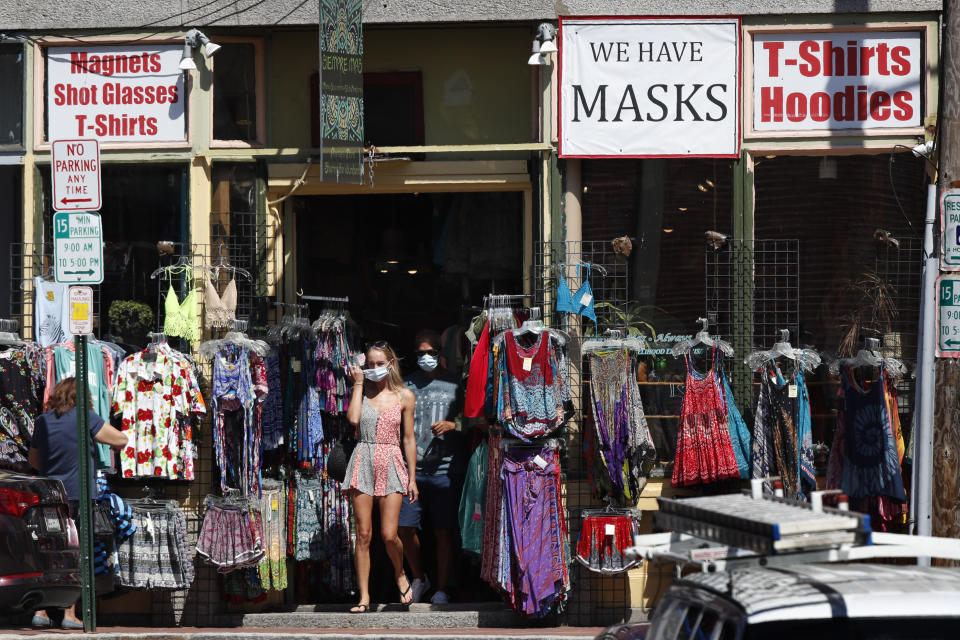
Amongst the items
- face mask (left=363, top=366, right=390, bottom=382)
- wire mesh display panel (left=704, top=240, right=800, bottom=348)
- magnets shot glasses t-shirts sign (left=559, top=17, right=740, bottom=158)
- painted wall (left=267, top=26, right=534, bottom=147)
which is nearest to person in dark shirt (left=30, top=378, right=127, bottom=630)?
face mask (left=363, top=366, right=390, bottom=382)

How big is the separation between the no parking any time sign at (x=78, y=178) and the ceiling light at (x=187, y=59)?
1.67m

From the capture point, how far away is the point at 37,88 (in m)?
10.8

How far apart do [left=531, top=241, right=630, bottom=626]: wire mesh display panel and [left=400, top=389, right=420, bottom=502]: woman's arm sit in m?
1.18

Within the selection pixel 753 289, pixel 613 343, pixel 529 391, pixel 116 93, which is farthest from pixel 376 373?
pixel 116 93

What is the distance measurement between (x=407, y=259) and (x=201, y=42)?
8.10ft

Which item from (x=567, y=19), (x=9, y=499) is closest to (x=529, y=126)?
(x=567, y=19)

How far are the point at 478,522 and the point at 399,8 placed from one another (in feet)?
13.3

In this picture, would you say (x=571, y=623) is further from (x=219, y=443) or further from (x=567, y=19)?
(x=567, y=19)

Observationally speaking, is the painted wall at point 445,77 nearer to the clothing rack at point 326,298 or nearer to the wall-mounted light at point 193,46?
Result: the wall-mounted light at point 193,46

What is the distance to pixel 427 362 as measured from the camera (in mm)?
10445

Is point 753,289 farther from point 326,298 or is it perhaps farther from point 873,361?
point 326,298

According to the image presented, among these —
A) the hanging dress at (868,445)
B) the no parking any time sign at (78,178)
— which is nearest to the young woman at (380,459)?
the no parking any time sign at (78,178)

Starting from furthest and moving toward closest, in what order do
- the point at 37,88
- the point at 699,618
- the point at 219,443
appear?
the point at 37,88, the point at 219,443, the point at 699,618

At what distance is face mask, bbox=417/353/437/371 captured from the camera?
1045 centimetres
